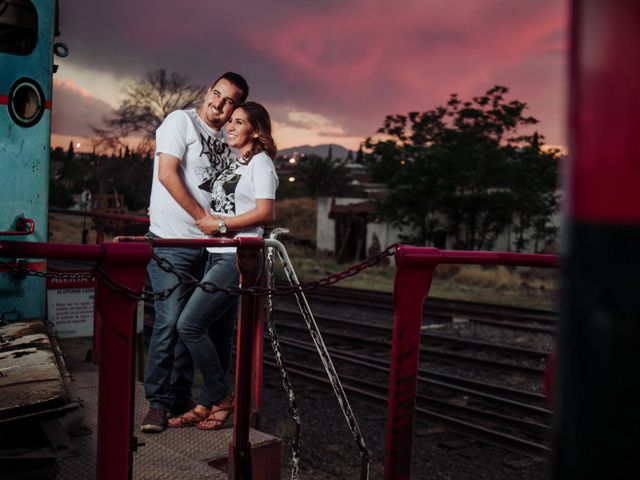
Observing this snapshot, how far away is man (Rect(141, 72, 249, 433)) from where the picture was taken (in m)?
3.77

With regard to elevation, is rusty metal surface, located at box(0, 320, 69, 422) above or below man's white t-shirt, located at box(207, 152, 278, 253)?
below

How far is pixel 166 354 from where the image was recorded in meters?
3.79

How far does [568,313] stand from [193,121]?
3.31 meters

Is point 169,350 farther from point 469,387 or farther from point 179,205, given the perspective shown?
point 469,387

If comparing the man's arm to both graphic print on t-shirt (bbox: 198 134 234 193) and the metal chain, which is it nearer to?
graphic print on t-shirt (bbox: 198 134 234 193)

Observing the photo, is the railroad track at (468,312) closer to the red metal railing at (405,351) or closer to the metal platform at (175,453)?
the metal platform at (175,453)

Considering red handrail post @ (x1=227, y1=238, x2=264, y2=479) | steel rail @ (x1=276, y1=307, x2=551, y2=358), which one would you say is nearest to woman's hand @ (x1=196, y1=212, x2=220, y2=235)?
red handrail post @ (x1=227, y1=238, x2=264, y2=479)

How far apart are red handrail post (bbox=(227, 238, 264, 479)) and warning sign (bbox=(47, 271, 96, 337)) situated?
2.92 meters

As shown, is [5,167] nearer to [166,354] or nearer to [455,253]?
[166,354]

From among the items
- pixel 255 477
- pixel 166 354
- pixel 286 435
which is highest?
pixel 166 354

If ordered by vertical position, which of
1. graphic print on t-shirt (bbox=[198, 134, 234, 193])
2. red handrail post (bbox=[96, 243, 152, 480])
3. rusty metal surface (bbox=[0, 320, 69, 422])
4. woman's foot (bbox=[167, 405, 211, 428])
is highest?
graphic print on t-shirt (bbox=[198, 134, 234, 193])

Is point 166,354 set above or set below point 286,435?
above

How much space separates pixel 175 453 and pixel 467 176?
23.6 meters

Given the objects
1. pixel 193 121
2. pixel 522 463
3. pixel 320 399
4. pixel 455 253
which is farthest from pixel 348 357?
pixel 455 253
